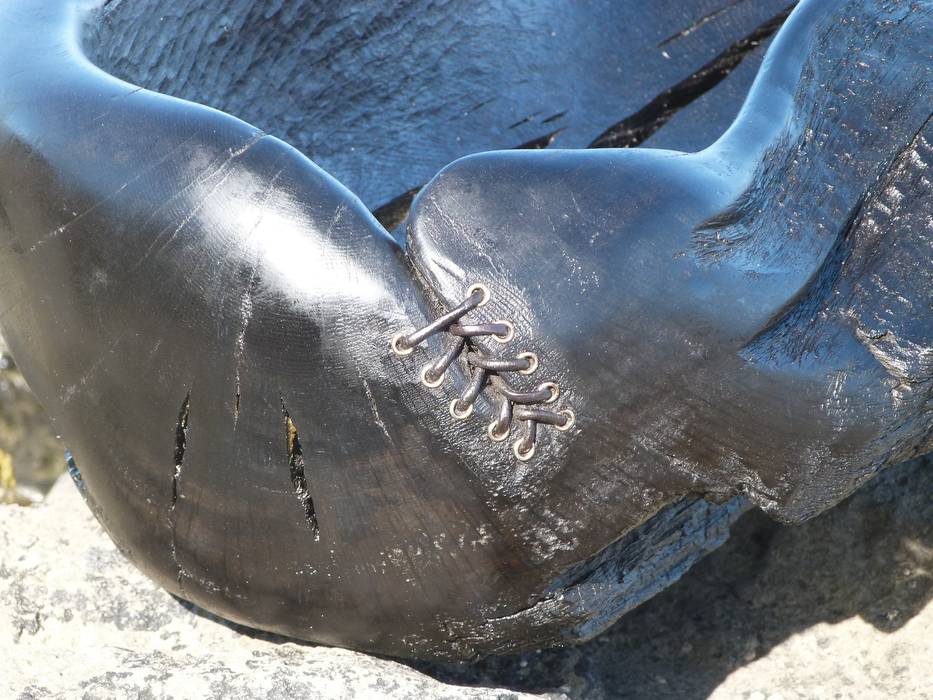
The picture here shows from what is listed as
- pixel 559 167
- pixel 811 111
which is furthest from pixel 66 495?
pixel 811 111

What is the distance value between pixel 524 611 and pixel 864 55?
101cm

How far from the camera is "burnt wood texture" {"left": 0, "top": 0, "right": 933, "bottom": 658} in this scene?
5.02ft

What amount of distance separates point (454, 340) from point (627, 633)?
92 cm

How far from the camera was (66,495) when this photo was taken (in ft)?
7.45

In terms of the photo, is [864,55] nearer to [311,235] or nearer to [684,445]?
[684,445]

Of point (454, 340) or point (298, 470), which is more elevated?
point (454, 340)

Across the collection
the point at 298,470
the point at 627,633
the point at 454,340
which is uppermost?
the point at 454,340

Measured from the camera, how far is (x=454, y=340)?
152 centimetres

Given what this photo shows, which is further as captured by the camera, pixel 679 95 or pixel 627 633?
pixel 679 95

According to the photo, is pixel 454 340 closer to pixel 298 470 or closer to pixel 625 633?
pixel 298 470

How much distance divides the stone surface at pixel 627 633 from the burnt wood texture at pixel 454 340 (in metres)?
0.11

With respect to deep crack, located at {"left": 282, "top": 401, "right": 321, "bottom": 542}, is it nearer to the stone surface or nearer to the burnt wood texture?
the burnt wood texture

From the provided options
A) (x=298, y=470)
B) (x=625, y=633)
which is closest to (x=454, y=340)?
(x=298, y=470)

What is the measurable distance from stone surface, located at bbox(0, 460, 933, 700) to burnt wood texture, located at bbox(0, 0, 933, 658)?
0.11 meters
